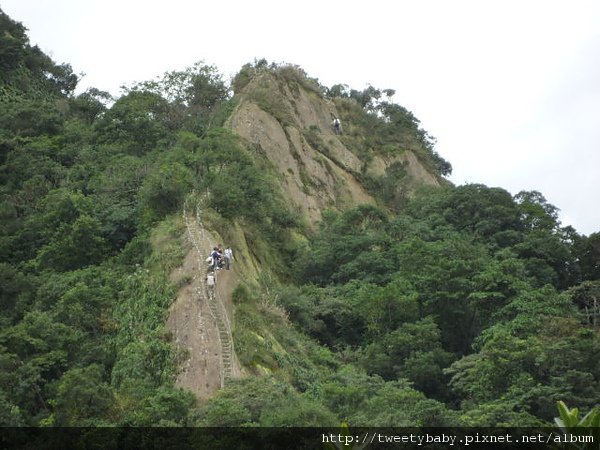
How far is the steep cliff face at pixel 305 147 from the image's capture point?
50469 millimetres

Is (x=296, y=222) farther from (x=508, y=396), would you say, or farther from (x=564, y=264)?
(x=508, y=396)

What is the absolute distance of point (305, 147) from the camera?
5356 centimetres

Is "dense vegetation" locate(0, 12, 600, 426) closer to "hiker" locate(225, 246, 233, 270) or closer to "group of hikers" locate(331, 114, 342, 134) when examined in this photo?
"hiker" locate(225, 246, 233, 270)

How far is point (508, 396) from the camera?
102 feet

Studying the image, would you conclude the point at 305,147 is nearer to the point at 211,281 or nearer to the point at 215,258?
the point at 215,258

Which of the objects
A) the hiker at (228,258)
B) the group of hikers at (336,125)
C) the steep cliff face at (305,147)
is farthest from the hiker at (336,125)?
the hiker at (228,258)

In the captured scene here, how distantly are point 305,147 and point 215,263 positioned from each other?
21.3 m

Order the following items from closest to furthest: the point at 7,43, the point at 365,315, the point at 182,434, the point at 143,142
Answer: the point at 182,434
the point at 365,315
the point at 143,142
the point at 7,43

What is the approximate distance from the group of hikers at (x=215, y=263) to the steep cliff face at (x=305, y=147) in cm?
1492

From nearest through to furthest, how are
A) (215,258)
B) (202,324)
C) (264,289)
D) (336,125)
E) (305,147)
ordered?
(202,324)
(215,258)
(264,289)
(305,147)
(336,125)

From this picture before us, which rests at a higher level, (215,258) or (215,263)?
(215,258)

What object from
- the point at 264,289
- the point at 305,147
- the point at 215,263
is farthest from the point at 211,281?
the point at 305,147

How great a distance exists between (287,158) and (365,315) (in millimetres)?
16043

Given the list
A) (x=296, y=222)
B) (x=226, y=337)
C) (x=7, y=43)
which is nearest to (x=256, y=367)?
(x=226, y=337)
